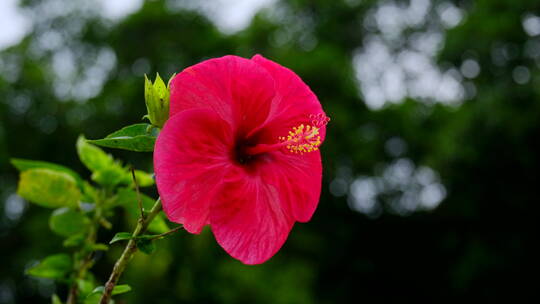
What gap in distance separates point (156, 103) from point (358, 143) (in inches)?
393

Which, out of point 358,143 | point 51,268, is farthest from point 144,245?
point 358,143

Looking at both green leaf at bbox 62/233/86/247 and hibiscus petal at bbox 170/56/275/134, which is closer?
hibiscus petal at bbox 170/56/275/134

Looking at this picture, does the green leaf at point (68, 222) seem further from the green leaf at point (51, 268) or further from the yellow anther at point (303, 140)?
the yellow anther at point (303, 140)

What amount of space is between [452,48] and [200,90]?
1031cm

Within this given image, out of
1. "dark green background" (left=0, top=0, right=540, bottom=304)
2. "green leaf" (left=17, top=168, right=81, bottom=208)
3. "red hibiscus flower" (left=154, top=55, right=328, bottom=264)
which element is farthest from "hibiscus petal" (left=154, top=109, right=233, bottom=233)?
"dark green background" (left=0, top=0, right=540, bottom=304)

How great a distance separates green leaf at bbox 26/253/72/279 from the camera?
33.2 inches

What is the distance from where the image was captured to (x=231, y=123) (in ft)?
2.06

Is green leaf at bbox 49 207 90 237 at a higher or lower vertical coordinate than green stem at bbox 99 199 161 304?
lower

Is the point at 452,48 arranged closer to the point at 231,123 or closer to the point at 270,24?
the point at 270,24

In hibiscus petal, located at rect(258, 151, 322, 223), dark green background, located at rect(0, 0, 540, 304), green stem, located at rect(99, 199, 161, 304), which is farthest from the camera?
dark green background, located at rect(0, 0, 540, 304)

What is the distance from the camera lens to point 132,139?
55 centimetres

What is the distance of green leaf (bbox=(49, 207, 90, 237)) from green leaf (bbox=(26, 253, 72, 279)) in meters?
0.04

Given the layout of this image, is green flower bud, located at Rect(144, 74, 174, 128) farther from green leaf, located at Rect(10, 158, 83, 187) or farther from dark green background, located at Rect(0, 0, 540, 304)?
dark green background, located at Rect(0, 0, 540, 304)

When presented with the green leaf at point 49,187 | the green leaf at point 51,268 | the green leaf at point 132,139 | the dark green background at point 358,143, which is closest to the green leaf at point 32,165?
the green leaf at point 49,187
